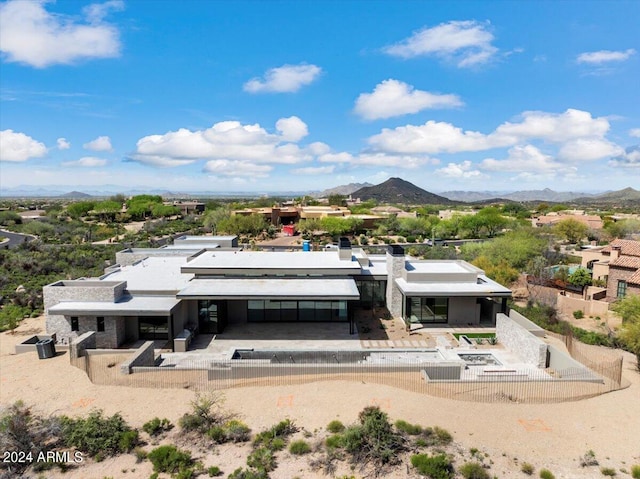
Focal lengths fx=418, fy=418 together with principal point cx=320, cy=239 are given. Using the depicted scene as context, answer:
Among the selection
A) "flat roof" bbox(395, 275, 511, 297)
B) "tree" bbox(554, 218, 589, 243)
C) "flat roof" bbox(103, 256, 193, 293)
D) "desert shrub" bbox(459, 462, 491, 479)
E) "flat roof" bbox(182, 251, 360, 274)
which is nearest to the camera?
"desert shrub" bbox(459, 462, 491, 479)

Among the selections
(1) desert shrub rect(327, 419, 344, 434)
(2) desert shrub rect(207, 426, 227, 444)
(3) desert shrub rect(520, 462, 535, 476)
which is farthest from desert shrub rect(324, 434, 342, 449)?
(3) desert shrub rect(520, 462, 535, 476)

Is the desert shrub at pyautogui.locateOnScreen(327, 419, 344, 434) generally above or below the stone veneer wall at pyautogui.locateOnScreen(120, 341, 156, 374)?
below

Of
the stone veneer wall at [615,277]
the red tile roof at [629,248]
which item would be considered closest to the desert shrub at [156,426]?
the stone veneer wall at [615,277]

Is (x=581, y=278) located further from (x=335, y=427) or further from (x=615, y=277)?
(x=335, y=427)

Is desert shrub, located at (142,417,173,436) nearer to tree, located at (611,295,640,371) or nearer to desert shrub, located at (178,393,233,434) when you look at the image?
desert shrub, located at (178,393,233,434)

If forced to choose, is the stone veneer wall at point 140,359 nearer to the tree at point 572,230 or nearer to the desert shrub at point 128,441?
the desert shrub at point 128,441

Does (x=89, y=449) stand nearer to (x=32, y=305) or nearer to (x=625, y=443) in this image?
(x=625, y=443)

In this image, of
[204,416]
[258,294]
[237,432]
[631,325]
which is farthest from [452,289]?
[204,416]
